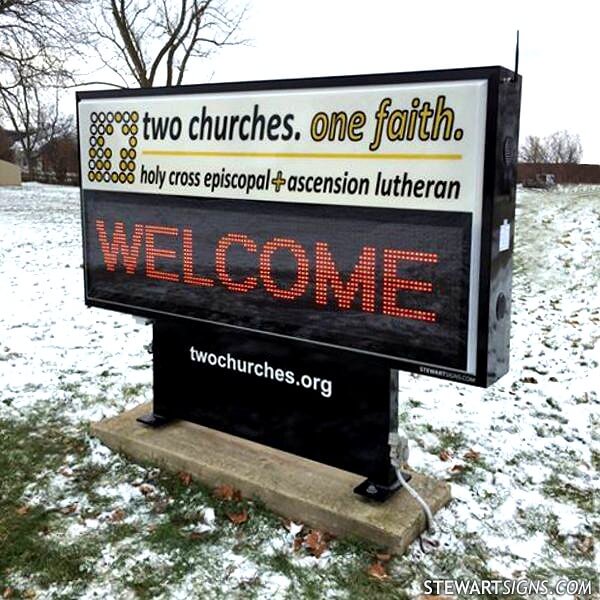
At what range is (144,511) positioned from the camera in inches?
163

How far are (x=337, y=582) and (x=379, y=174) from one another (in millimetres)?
2080

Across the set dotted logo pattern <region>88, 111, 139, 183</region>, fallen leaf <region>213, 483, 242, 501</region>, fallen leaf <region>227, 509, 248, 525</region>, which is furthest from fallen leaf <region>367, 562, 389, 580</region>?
dotted logo pattern <region>88, 111, 139, 183</region>

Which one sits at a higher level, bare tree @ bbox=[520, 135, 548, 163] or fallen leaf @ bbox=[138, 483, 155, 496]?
bare tree @ bbox=[520, 135, 548, 163]

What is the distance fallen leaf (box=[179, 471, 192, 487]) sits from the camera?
4452 mm

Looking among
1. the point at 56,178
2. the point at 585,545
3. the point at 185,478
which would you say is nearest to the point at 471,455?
the point at 585,545

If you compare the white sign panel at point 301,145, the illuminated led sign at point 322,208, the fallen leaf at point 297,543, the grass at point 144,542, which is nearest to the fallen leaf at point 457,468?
the grass at point 144,542

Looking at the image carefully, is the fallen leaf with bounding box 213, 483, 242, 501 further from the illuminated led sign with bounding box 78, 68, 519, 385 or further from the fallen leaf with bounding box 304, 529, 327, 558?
the illuminated led sign with bounding box 78, 68, 519, 385

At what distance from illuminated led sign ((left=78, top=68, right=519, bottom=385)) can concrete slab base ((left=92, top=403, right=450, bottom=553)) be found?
937 mm

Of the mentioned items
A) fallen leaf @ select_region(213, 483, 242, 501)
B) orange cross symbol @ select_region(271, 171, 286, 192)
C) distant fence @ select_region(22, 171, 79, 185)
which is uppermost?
distant fence @ select_region(22, 171, 79, 185)

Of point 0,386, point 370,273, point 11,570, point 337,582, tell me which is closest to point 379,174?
point 370,273

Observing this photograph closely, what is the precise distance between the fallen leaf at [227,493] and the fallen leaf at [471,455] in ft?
5.49

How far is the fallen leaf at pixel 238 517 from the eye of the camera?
4012 millimetres

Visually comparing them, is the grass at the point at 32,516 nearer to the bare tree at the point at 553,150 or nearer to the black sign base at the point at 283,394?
the black sign base at the point at 283,394

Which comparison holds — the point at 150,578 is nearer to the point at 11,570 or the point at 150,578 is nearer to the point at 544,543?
the point at 11,570
